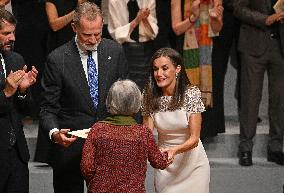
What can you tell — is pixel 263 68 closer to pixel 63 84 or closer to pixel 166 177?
pixel 166 177

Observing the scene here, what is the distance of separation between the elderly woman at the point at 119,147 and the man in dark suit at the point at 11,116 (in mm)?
614

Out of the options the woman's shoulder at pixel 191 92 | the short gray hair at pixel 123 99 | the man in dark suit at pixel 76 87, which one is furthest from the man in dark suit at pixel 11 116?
the woman's shoulder at pixel 191 92

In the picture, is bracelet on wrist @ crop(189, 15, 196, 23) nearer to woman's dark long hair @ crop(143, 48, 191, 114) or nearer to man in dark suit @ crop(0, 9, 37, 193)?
woman's dark long hair @ crop(143, 48, 191, 114)

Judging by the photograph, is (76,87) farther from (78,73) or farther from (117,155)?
(117,155)

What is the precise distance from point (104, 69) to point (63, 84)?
236mm

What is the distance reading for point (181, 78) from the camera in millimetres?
4453

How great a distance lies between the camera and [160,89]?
4.51 m

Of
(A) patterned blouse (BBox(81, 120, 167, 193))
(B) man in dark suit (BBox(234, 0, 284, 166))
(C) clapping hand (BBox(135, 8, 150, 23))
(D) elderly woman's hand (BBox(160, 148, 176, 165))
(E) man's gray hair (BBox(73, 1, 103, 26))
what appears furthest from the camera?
(B) man in dark suit (BBox(234, 0, 284, 166))

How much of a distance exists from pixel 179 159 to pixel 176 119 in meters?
0.24

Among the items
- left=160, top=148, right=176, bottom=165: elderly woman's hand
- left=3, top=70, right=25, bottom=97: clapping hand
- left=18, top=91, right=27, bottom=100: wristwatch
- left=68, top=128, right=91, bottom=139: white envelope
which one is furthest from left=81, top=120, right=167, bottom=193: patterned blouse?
left=18, top=91, right=27, bottom=100: wristwatch

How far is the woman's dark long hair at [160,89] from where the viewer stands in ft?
14.5

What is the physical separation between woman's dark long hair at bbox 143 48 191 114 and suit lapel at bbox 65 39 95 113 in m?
0.34

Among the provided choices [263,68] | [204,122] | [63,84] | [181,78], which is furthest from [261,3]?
[63,84]

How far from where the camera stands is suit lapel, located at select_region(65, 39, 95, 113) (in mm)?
4305
